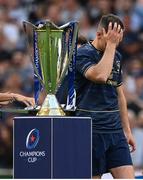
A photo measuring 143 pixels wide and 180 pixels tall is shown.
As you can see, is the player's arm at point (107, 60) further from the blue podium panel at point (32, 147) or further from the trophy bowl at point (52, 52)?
the blue podium panel at point (32, 147)

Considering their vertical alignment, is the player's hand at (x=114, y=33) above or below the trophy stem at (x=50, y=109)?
above

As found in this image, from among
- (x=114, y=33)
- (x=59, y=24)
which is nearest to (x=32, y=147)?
(x=114, y=33)

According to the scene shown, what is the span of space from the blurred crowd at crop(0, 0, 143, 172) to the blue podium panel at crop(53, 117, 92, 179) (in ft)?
16.5

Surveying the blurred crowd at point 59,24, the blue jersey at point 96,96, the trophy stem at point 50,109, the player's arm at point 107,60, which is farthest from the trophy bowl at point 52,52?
the blurred crowd at point 59,24

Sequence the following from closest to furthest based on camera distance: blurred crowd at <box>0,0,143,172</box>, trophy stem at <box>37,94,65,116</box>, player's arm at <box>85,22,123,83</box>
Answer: trophy stem at <box>37,94,65,116</box>, player's arm at <box>85,22,123,83</box>, blurred crowd at <box>0,0,143,172</box>

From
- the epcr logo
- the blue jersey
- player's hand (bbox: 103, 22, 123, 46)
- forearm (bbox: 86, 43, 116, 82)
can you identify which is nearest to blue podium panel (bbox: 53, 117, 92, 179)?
the epcr logo

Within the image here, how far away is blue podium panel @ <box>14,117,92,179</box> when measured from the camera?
241 inches

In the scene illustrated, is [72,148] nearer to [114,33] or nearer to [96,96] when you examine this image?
[96,96]

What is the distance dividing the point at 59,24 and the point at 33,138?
6740 mm

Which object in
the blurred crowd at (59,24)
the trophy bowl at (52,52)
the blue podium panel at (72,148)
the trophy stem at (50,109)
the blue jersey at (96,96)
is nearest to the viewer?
the blue podium panel at (72,148)

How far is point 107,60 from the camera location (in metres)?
6.50

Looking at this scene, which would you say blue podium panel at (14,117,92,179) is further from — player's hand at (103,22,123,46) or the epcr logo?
player's hand at (103,22,123,46)

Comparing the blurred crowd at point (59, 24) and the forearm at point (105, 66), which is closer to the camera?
the forearm at point (105, 66)

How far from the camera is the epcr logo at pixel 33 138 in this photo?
20.2 feet
